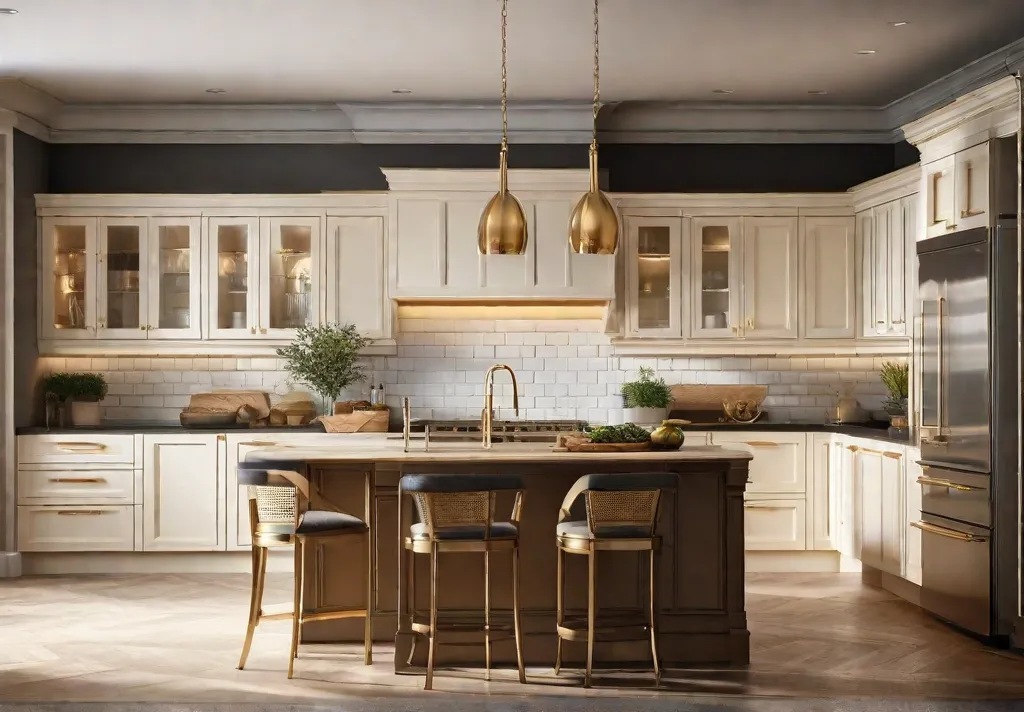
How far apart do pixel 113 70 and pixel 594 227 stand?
3812mm

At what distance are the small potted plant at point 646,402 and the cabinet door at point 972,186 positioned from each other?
2.57 metres

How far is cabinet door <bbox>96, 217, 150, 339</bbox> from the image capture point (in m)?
7.36

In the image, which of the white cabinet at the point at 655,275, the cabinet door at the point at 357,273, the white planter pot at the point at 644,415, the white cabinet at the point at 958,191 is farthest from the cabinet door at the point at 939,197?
the cabinet door at the point at 357,273

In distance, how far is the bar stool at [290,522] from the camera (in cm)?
451

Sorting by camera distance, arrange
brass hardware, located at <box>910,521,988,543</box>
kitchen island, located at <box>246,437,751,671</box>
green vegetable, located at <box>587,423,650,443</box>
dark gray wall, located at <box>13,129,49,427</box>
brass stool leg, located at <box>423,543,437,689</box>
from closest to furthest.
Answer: brass stool leg, located at <box>423,543,437,689</box>, kitchen island, located at <box>246,437,751,671</box>, green vegetable, located at <box>587,423,650,443</box>, brass hardware, located at <box>910,521,988,543</box>, dark gray wall, located at <box>13,129,49,427</box>

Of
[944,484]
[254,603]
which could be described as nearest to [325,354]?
[254,603]

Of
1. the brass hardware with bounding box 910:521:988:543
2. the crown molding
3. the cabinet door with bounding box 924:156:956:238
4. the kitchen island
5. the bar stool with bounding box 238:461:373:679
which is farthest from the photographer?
the crown molding

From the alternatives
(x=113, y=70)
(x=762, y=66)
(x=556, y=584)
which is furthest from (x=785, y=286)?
(x=113, y=70)

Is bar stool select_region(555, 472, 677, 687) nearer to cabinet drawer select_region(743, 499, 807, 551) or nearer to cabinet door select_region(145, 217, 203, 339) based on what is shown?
cabinet drawer select_region(743, 499, 807, 551)

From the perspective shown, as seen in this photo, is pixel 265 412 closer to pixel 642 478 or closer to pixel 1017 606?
pixel 642 478

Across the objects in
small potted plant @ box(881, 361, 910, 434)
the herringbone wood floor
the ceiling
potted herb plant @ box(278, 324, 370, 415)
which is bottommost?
the herringbone wood floor

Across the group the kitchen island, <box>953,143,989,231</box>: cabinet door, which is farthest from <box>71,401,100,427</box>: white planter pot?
<box>953,143,989,231</box>: cabinet door

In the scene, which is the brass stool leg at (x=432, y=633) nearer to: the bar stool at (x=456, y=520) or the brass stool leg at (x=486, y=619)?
the bar stool at (x=456, y=520)

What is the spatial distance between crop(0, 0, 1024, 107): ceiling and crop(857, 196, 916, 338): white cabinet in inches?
35.3
